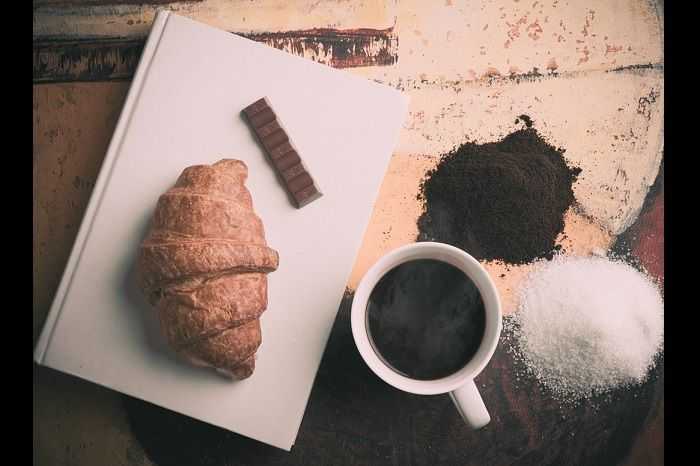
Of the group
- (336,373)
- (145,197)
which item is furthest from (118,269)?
(336,373)

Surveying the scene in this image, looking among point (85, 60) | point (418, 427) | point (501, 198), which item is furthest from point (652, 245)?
point (85, 60)

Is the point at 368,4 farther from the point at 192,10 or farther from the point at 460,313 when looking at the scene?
the point at 460,313

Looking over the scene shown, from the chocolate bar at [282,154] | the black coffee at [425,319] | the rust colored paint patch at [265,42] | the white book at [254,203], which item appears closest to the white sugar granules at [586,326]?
the black coffee at [425,319]

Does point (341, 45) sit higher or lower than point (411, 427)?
higher

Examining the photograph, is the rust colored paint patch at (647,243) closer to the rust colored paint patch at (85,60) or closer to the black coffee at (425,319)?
the black coffee at (425,319)

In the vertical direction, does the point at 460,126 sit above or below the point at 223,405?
above

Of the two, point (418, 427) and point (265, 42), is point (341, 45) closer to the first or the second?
point (265, 42)

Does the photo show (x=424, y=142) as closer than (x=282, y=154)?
No

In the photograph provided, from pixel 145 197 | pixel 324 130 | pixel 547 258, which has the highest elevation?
pixel 324 130
